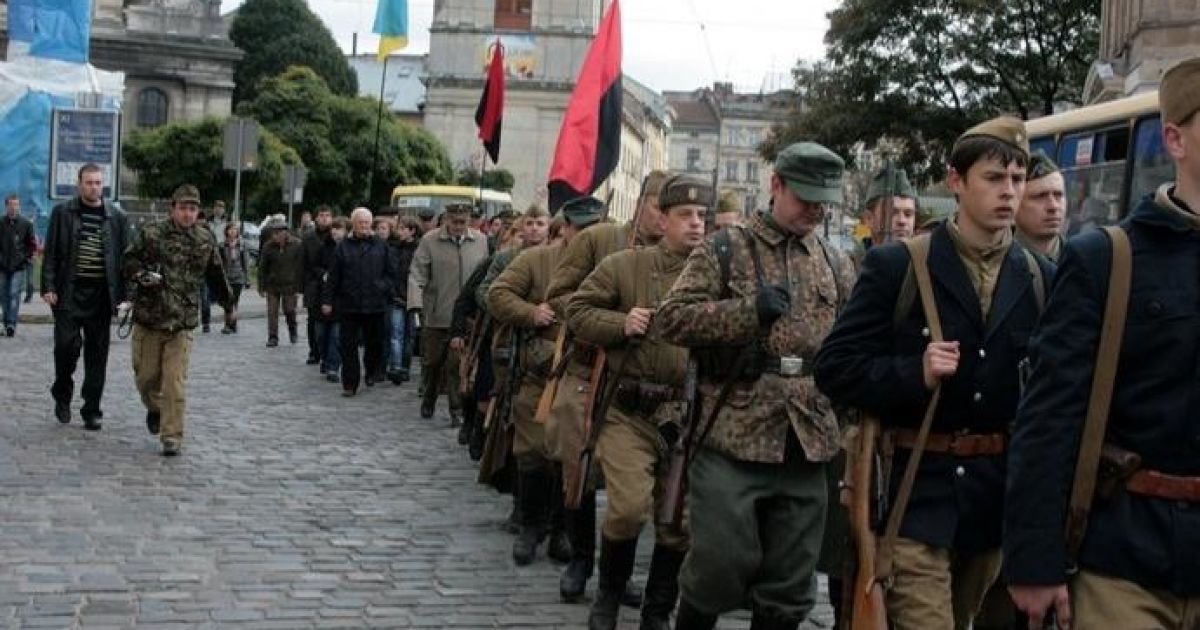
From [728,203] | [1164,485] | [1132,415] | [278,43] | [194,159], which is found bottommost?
[194,159]

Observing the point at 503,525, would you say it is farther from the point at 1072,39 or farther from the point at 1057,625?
the point at 1072,39

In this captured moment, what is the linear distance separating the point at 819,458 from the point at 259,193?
176ft

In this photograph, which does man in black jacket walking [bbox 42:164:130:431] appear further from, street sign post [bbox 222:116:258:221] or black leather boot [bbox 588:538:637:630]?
street sign post [bbox 222:116:258:221]

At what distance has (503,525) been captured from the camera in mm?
10000

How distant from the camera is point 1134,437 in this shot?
380 cm

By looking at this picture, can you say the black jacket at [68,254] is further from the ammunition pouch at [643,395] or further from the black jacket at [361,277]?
the ammunition pouch at [643,395]

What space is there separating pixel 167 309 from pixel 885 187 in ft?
17.8

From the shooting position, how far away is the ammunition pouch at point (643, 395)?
7.25m

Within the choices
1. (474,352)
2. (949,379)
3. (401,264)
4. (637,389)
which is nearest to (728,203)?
(637,389)

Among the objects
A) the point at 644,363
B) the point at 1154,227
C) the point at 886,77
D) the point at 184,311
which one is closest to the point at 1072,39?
the point at 886,77

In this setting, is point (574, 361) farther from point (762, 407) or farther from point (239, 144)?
point (239, 144)

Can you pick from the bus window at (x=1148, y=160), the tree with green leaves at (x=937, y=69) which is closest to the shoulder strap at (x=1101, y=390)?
the bus window at (x=1148, y=160)

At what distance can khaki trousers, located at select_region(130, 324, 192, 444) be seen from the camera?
11.8 meters

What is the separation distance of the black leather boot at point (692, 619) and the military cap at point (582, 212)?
11.7ft
